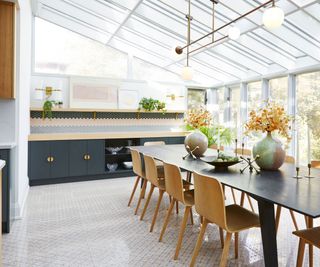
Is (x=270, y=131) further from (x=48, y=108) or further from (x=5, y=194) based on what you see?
(x=48, y=108)

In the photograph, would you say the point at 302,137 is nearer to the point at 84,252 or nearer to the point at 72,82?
the point at 84,252

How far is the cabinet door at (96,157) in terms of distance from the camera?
537cm

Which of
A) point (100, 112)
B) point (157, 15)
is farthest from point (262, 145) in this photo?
point (100, 112)

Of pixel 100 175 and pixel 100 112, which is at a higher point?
pixel 100 112

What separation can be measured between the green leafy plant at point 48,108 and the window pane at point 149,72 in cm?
214

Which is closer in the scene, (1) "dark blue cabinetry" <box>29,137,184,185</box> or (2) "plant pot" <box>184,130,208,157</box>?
(2) "plant pot" <box>184,130,208,157</box>

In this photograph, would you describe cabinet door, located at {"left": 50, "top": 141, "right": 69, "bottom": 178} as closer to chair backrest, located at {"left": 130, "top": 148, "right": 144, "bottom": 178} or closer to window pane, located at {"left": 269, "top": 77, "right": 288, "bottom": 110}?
chair backrest, located at {"left": 130, "top": 148, "right": 144, "bottom": 178}

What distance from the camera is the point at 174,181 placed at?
249 cm

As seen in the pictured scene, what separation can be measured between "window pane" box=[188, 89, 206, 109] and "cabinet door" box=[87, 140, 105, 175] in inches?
115

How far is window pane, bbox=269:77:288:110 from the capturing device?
16.9ft

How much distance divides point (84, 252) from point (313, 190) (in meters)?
1.98

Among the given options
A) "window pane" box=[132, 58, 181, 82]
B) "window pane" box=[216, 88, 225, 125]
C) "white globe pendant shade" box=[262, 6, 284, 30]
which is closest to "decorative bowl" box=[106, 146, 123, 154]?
"window pane" box=[132, 58, 181, 82]

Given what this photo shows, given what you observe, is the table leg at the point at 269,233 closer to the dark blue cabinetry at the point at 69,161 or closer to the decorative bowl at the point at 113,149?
the dark blue cabinetry at the point at 69,161

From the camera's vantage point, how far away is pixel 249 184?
6.34ft
